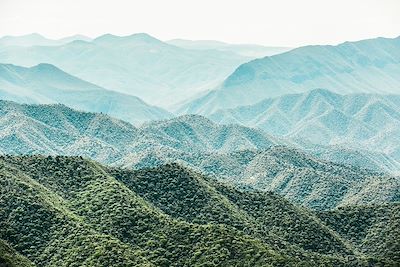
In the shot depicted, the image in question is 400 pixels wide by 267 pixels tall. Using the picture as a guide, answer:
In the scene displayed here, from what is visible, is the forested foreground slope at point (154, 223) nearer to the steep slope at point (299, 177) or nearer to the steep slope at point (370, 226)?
the steep slope at point (370, 226)

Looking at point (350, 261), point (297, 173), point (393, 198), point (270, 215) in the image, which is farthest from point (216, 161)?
point (350, 261)

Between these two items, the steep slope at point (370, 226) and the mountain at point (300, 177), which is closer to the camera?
the steep slope at point (370, 226)

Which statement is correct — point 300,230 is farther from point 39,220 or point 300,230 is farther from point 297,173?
point 297,173

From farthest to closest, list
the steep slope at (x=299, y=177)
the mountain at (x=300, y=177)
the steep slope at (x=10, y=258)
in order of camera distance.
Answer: the steep slope at (x=299, y=177)
the mountain at (x=300, y=177)
the steep slope at (x=10, y=258)

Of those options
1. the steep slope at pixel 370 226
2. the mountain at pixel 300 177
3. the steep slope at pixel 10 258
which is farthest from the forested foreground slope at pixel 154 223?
the mountain at pixel 300 177

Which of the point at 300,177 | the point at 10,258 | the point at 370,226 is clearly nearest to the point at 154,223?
the point at 10,258

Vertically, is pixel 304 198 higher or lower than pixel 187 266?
lower

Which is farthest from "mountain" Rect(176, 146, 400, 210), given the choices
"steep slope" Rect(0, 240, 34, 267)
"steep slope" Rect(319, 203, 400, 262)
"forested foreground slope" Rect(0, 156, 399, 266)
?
"steep slope" Rect(0, 240, 34, 267)

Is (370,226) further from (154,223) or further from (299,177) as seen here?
(299,177)

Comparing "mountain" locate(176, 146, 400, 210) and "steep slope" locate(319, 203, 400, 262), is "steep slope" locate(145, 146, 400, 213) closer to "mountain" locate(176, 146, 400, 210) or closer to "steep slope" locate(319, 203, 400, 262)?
"mountain" locate(176, 146, 400, 210)
